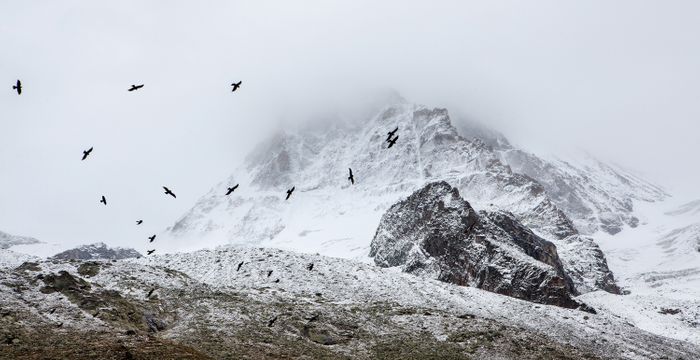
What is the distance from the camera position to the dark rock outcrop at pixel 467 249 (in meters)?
105

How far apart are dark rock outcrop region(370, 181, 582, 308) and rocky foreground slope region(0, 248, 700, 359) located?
45.2 metres

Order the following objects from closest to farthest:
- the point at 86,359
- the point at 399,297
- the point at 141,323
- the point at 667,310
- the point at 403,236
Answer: the point at 86,359 → the point at 141,323 → the point at 399,297 → the point at 667,310 → the point at 403,236

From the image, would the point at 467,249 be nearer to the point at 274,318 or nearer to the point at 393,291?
the point at 393,291

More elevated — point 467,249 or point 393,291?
point 393,291

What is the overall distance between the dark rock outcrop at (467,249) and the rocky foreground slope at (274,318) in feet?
148

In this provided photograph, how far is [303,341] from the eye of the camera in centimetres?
4034

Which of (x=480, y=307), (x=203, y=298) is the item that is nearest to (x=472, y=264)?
(x=480, y=307)

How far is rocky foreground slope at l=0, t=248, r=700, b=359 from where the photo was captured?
112 feet

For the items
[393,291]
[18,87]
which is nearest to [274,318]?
[393,291]

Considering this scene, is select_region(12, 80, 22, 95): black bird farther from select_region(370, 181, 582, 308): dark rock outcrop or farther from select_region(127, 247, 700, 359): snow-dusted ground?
select_region(370, 181, 582, 308): dark rock outcrop

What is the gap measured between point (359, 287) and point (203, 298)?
17546 mm

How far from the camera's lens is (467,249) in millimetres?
120500

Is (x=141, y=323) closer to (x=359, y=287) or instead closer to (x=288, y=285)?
(x=288, y=285)

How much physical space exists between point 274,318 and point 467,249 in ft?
273
